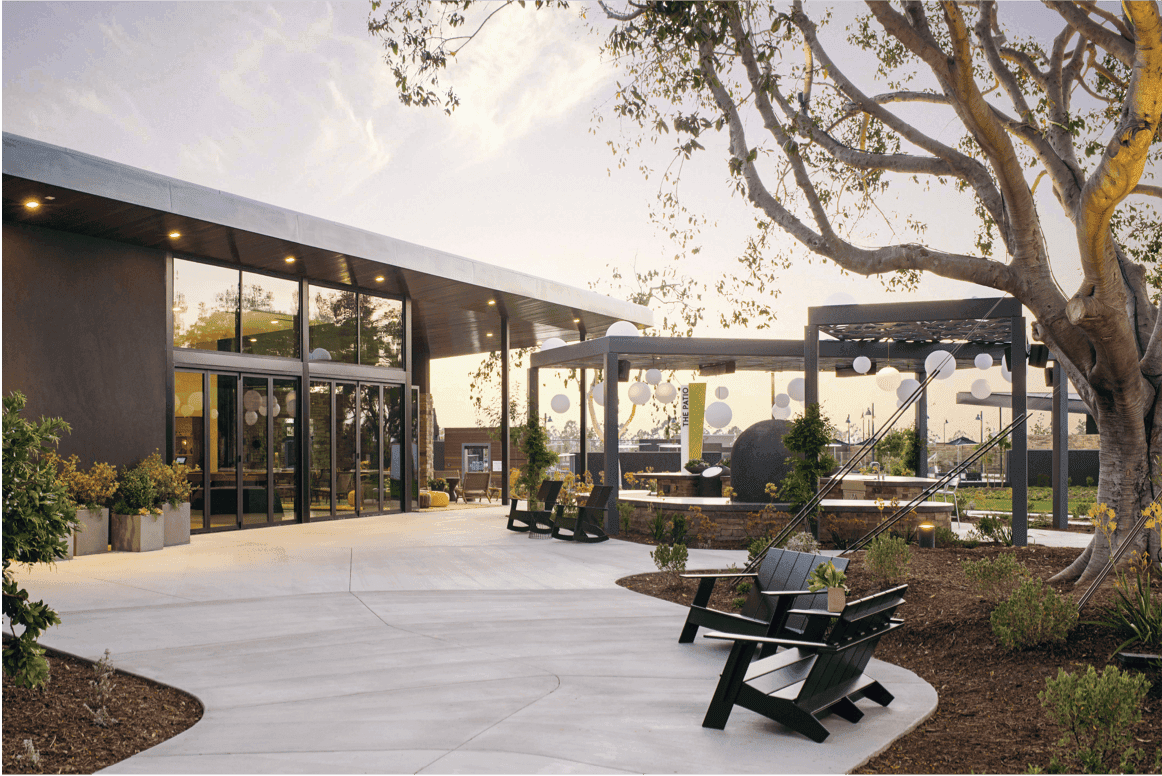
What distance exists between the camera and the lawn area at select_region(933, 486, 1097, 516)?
49.5 ft

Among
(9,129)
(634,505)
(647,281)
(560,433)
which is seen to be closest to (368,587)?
(634,505)

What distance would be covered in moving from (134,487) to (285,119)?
686 cm

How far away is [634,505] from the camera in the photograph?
1232 cm

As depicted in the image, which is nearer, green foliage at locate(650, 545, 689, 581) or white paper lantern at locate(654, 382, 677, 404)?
green foliage at locate(650, 545, 689, 581)

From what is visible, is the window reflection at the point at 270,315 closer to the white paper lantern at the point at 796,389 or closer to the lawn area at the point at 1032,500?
the white paper lantern at the point at 796,389

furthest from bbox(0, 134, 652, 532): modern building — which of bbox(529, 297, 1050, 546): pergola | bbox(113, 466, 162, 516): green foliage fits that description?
bbox(529, 297, 1050, 546): pergola

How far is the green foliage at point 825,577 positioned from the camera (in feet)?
15.5

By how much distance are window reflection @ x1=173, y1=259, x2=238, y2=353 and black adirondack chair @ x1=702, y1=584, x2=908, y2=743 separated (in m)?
10.9

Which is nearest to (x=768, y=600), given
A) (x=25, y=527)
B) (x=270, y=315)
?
(x=25, y=527)

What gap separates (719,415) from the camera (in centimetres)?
1673

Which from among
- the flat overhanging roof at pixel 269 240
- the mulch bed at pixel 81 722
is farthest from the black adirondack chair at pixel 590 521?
the mulch bed at pixel 81 722

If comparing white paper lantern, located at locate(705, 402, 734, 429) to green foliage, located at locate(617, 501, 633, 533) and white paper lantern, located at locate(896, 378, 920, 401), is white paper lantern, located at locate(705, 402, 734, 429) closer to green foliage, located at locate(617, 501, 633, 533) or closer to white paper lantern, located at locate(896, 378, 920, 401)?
white paper lantern, located at locate(896, 378, 920, 401)

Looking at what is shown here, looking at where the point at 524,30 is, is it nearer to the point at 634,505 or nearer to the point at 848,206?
the point at 848,206

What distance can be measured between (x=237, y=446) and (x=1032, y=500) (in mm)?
16420
